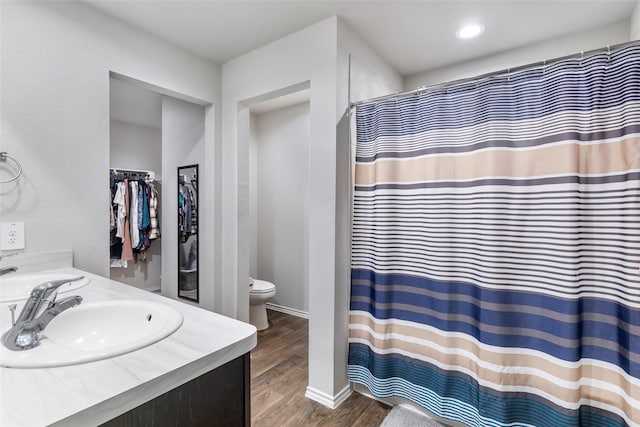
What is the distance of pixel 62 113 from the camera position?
1.67 metres

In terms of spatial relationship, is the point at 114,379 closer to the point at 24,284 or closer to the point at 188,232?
the point at 24,284

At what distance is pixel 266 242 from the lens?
147 inches

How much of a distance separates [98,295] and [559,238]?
1.95 m

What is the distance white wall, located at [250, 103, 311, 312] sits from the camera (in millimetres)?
3379

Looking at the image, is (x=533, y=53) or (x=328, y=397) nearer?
(x=328, y=397)

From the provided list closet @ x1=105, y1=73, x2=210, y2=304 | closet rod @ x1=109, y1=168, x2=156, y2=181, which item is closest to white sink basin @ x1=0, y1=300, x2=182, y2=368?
closet @ x1=105, y1=73, x2=210, y2=304

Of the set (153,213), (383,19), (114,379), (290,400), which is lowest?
(290,400)

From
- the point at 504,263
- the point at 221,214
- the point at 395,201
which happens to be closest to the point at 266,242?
the point at 221,214

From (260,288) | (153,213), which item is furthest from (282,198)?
(153,213)

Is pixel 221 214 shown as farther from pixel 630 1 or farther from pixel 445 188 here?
pixel 630 1

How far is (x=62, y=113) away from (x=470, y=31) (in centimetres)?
254

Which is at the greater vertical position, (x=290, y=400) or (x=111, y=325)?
(x=111, y=325)

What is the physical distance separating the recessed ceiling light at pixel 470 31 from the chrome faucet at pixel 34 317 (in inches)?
97.6

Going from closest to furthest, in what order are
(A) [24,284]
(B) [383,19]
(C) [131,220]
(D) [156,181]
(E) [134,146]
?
1. (A) [24,284]
2. (B) [383,19]
3. (C) [131,220]
4. (E) [134,146]
5. (D) [156,181]
